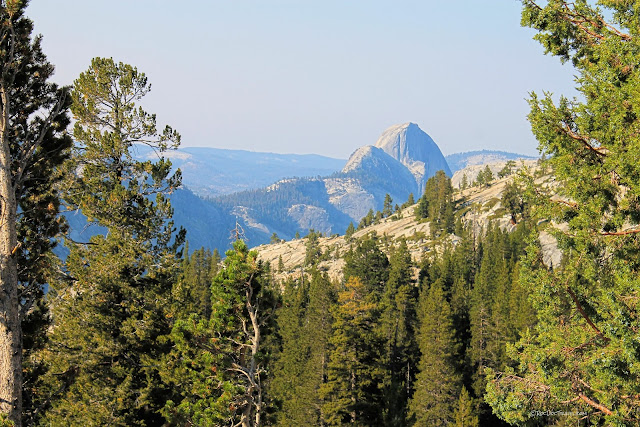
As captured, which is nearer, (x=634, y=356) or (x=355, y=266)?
(x=634, y=356)

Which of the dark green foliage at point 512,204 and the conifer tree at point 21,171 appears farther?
the dark green foliage at point 512,204

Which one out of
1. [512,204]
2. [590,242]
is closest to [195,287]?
[590,242]

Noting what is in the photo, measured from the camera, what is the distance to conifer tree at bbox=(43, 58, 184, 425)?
714 inches

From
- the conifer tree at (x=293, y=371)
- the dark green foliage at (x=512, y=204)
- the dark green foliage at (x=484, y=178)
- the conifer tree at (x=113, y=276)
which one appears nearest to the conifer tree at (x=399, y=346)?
the conifer tree at (x=293, y=371)

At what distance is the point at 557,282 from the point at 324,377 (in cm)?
2558

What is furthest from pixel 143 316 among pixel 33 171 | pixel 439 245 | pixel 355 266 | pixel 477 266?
pixel 439 245

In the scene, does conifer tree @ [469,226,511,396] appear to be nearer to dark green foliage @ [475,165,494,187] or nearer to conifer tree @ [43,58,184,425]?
conifer tree @ [43,58,184,425]

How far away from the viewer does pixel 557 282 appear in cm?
1296

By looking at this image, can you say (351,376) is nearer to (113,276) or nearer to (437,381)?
(437,381)

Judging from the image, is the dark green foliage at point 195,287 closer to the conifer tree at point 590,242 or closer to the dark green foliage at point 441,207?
the conifer tree at point 590,242

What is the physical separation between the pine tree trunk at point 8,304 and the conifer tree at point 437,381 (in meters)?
35.4

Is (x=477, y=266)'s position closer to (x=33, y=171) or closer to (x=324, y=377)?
(x=324, y=377)

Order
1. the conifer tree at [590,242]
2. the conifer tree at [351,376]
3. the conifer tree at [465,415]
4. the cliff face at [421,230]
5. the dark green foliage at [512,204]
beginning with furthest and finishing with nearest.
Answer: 1. the cliff face at [421,230]
2. the dark green foliage at [512,204]
3. the conifer tree at [465,415]
4. the conifer tree at [351,376]
5. the conifer tree at [590,242]

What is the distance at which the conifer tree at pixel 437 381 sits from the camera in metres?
40.2
